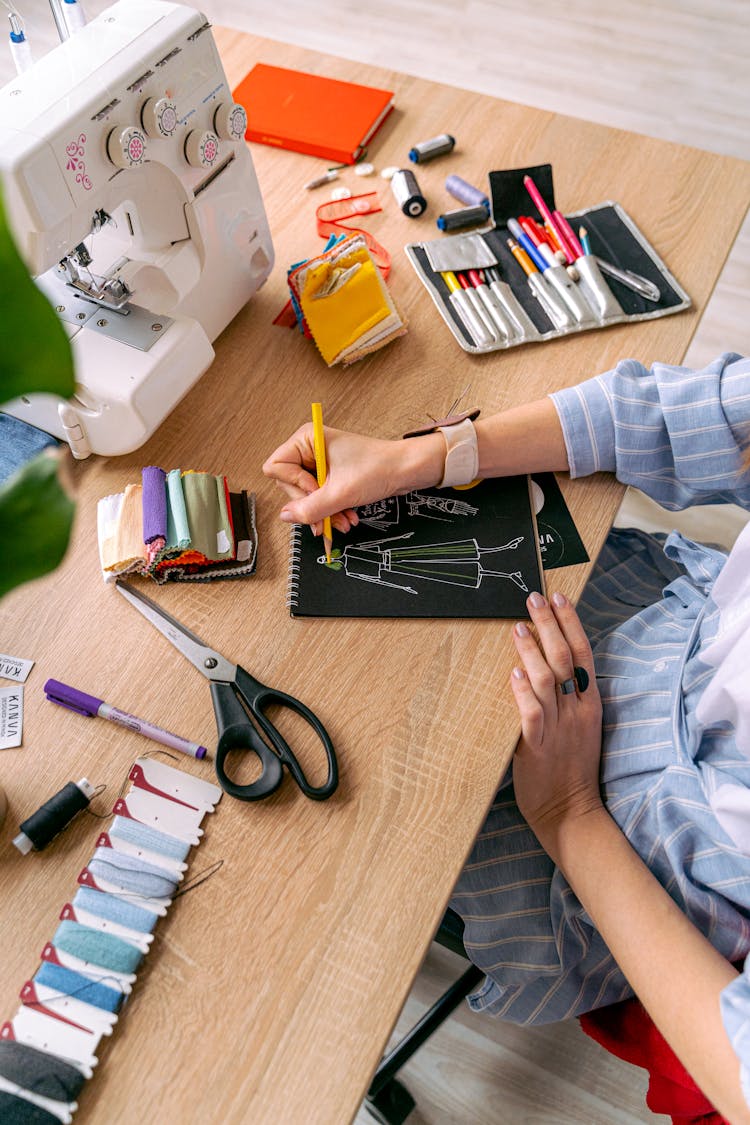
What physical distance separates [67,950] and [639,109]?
9.24 ft

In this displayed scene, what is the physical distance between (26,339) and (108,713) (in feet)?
1.81

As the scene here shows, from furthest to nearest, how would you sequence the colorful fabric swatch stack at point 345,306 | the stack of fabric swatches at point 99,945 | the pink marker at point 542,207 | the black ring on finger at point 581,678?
the pink marker at point 542,207, the colorful fabric swatch stack at point 345,306, the black ring on finger at point 581,678, the stack of fabric swatches at point 99,945

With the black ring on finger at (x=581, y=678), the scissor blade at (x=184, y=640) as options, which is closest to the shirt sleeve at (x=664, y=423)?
the black ring on finger at (x=581, y=678)

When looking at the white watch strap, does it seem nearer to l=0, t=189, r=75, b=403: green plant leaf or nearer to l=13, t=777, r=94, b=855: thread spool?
l=13, t=777, r=94, b=855: thread spool

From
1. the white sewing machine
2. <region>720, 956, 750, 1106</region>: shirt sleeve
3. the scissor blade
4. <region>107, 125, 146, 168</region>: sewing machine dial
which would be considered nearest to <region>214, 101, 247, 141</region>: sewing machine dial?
the white sewing machine

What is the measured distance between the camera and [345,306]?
1138 mm

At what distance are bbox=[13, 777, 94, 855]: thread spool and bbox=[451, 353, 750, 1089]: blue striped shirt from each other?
45 centimetres

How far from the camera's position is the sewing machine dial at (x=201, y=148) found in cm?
98

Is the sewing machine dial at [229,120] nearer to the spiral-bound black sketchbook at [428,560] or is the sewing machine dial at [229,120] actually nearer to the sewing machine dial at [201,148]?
the sewing machine dial at [201,148]

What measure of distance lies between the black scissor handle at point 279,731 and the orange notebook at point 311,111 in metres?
0.84

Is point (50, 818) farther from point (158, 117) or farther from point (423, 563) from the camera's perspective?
point (158, 117)

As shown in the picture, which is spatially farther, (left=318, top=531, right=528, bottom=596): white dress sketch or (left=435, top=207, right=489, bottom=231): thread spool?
(left=435, top=207, right=489, bottom=231): thread spool

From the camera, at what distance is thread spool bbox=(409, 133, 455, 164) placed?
132 cm

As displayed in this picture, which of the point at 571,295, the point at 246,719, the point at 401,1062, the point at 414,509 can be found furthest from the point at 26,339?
the point at 401,1062
